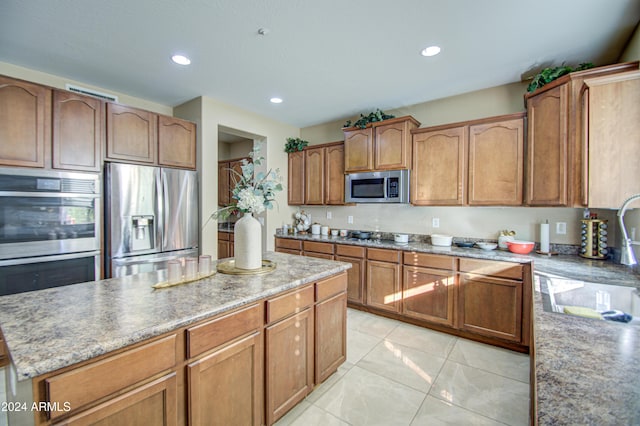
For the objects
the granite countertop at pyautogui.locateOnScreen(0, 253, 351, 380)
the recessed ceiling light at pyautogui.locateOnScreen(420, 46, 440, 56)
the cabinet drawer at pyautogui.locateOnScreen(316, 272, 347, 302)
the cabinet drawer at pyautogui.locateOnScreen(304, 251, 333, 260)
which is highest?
the recessed ceiling light at pyautogui.locateOnScreen(420, 46, 440, 56)

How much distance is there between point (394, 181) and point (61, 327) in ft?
10.7

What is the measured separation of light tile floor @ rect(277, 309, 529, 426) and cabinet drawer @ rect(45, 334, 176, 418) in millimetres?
1044

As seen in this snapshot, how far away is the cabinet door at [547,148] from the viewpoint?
2.33 m

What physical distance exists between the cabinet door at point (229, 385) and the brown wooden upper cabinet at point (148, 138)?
2567 millimetres

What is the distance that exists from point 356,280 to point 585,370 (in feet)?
9.34

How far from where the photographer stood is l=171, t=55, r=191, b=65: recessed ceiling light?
99.6 inches

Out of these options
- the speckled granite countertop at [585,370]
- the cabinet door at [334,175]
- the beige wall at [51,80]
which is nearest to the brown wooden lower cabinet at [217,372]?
the speckled granite countertop at [585,370]

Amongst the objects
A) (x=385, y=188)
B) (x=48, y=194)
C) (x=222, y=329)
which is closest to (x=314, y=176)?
(x=385, y=188)

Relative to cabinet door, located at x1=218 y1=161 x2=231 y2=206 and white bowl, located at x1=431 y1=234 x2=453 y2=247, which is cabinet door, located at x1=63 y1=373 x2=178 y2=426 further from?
cabinet door, located at x1=218 y1=161 x2=231 y2=206

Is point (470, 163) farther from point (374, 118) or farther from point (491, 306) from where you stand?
point (491, 306)

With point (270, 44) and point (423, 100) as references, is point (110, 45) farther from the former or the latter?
point (423, 100)

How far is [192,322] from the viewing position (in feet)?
3.99

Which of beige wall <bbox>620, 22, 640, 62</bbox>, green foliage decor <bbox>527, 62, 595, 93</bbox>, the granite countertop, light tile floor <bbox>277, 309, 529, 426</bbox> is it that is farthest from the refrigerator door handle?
beige wall <bbox>620, 22, 640, 62</bbox>

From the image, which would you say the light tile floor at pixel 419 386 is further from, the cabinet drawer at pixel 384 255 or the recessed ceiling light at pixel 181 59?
the recessed ceiling light at pixel 181 59
